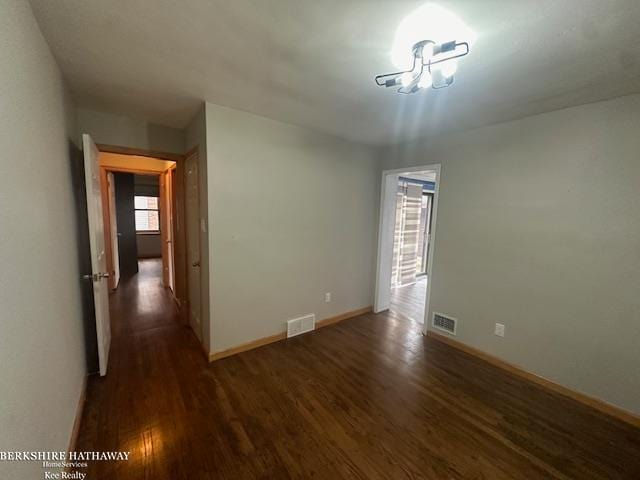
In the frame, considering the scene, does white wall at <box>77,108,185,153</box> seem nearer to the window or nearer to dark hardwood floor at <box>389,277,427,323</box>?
dark hardwood floor at <box>389,277,427,323</box>

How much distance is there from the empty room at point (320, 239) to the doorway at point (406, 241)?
0.20 meters

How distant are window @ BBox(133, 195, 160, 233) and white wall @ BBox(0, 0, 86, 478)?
6591mm

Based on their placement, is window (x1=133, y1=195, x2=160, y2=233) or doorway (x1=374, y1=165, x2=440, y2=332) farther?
window (x1=133, y1=195, x2=160, y2=233)

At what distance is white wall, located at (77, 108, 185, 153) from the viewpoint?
2.47 metres

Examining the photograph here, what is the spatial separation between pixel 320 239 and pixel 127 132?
7.63 feet

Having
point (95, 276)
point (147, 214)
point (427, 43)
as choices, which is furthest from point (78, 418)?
point (147, 214)

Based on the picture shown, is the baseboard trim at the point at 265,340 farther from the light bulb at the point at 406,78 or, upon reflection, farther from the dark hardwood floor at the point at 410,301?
the light bulb at the point at 406,78

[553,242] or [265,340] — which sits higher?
[553,242]

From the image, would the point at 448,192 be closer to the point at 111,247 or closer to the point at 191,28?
the point at 191,28

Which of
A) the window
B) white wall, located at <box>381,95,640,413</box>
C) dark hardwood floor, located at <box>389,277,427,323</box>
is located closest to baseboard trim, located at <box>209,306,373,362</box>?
dark hardwood floor, located at <box>389,277,427,323</box>

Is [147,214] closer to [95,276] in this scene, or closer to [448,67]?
[95,276]

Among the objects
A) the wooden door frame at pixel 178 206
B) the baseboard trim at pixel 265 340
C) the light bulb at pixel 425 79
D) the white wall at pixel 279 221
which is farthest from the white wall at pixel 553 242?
the wooden door frame at pixel 178 206

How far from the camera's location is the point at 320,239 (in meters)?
3.25

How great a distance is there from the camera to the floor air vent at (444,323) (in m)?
3.01
